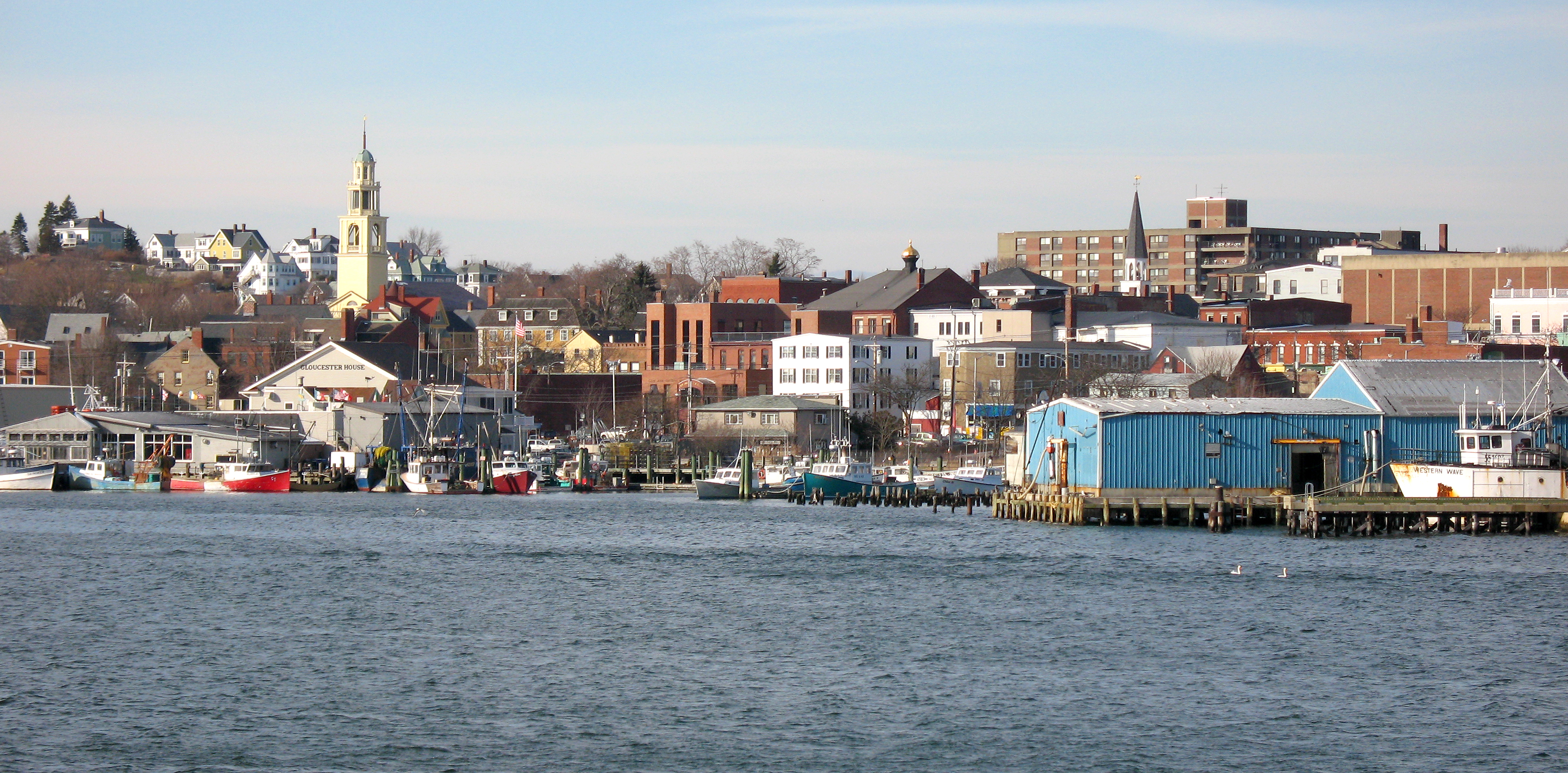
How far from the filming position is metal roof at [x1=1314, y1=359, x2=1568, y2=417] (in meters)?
66.9

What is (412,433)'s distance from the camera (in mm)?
106500

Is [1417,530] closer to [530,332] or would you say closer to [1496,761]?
[1496,761]

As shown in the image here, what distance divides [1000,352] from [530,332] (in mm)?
51820

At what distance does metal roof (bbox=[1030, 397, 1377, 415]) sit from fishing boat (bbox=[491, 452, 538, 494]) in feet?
119

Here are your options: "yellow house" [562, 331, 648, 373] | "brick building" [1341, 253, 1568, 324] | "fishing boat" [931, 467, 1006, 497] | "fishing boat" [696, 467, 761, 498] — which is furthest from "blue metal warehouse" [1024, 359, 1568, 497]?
"brick building" [1341, 253, 1568, 324]

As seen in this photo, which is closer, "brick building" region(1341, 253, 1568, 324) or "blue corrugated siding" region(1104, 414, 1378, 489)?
"blue corrugated siding" region(1104, 414, 1378, 489)

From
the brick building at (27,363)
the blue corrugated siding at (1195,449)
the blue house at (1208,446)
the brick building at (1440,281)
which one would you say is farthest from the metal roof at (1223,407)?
the brick building at (27,363)

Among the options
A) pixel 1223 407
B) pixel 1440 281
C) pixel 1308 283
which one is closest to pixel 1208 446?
pixel 1223 407

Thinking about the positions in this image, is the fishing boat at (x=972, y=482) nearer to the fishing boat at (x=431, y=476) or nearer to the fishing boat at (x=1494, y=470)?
the fishing boat at (x=1494, y=470)

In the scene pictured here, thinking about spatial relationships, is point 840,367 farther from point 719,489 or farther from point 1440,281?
point 1440,281

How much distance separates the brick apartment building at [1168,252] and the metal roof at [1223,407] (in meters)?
121

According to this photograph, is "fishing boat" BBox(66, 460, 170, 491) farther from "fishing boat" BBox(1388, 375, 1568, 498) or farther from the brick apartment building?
the brick apartment building

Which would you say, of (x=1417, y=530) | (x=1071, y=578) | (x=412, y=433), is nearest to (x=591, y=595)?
(x=1071, y=578)

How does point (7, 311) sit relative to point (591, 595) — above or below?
above
